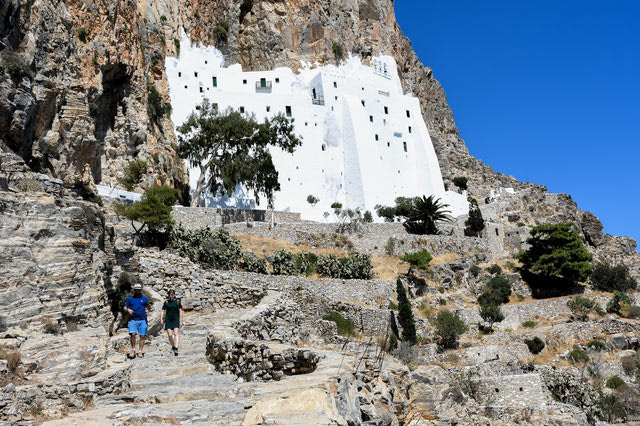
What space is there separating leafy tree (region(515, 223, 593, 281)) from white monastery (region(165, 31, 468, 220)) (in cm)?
1333

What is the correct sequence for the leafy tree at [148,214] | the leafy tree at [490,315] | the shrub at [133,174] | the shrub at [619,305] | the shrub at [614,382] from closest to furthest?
the shrub at [614,382] → the leafy tree at [148,214] → the leafy tree at [490,315] → the shrub at [619,305] → the shrub at [133,174]

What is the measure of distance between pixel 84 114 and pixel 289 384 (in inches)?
985

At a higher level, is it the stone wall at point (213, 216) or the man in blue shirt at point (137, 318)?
the stone wall at point (213, 216)

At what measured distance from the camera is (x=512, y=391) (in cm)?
1384

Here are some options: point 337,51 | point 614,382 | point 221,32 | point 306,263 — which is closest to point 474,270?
point 306,263

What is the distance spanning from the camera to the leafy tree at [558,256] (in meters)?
34.4

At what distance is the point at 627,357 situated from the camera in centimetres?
2217

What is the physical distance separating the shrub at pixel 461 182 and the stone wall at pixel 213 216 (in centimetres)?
2740

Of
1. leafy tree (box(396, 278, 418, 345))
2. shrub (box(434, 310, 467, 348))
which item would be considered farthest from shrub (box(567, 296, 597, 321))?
leafy tree (box(396, 278, 418, 345))

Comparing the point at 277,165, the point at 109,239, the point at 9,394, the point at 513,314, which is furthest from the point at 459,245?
the point at 9,394

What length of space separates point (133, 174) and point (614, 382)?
28.4 m

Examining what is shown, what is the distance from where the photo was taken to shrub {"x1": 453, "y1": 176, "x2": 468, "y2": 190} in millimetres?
58312

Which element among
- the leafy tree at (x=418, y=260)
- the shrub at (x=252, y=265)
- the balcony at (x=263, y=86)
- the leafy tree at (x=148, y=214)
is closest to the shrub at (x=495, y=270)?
the leafy tree at (x=418, y=260)

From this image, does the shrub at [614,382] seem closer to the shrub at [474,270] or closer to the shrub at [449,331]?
the shrub at [449,331]
